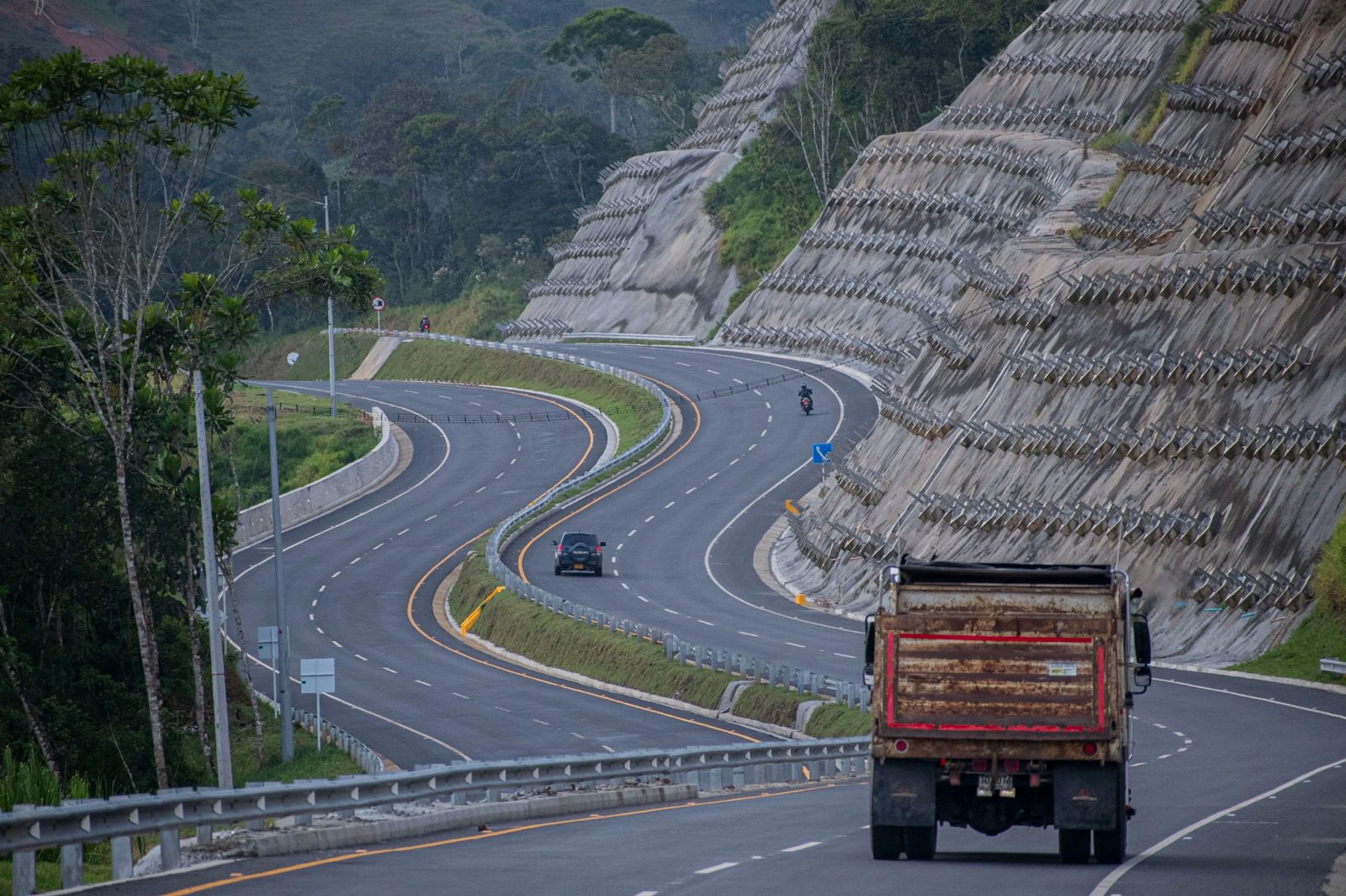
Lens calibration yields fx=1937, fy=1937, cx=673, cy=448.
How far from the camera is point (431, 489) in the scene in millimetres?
88375

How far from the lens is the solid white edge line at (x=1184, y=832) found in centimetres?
1739

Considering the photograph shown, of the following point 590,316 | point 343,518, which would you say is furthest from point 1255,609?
point 590,316

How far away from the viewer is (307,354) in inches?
5920

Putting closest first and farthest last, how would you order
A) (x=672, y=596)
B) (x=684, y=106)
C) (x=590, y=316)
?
(x=672, y=596) < (x=590, y=316) < (x=684, y=106)

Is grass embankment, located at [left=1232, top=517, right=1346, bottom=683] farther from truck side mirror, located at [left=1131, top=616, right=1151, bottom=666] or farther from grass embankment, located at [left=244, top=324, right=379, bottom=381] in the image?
grass embankment, located at [left=244, top=324, right=379, bottom=381]

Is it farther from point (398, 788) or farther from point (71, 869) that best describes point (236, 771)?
point (71, 869)

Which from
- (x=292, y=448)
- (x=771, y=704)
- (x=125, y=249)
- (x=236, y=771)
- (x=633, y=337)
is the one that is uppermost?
(x=125, y=249)

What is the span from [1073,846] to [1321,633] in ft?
96.7

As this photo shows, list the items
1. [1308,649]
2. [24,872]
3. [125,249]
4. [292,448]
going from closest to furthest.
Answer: [24,872], [125,249], [1308,649], [292,448]

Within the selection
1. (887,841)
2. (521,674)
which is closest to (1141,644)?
(887,841)

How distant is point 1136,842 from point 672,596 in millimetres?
42590

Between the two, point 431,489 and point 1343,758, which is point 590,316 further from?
point 1343,758

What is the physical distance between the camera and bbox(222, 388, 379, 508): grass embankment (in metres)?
92.6

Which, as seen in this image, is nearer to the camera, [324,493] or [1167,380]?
[1167,380]
